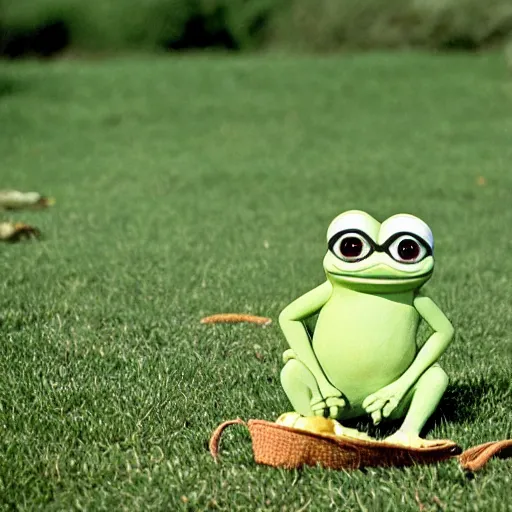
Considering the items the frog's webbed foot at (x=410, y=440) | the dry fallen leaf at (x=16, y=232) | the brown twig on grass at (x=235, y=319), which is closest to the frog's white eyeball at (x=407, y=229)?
the frog's webbed foot at (x=410, y=440)

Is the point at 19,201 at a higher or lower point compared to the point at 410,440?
lower

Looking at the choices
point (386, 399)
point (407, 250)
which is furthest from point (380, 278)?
point (386, 399)

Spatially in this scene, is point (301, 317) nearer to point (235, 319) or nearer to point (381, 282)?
point (381, 282)

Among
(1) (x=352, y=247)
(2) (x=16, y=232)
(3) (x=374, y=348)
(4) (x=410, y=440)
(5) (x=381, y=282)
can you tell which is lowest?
(2) (x=16, y=232)

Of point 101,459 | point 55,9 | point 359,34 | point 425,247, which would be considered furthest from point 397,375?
point 55,9

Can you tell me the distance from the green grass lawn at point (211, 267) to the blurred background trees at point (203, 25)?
11.0ft

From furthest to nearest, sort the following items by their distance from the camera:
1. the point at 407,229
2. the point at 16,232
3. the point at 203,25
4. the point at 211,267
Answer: the point at 203,25 → the point at 16,232 → the point at 211,267 → the point at 407,229

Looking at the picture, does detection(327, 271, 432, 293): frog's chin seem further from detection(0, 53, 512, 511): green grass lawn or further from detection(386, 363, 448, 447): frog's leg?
detection(0, 53, 512, 511): green grass lawn

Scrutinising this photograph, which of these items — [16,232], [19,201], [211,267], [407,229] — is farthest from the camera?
A: [19,201]

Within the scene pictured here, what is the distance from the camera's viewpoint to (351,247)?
10.0 ft

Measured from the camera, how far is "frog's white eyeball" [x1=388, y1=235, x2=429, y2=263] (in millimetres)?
3012

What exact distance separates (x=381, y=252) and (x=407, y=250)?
0.29ft

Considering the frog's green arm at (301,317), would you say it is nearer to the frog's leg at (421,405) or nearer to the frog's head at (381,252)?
the frog's head at (381,252)

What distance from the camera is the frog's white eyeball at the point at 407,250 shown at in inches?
119
